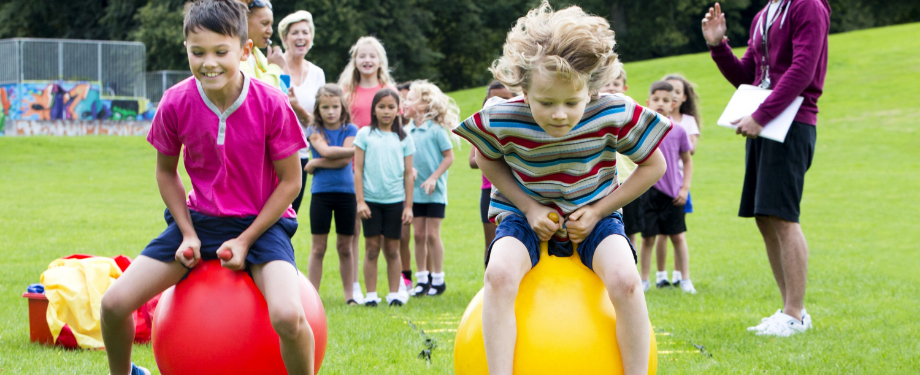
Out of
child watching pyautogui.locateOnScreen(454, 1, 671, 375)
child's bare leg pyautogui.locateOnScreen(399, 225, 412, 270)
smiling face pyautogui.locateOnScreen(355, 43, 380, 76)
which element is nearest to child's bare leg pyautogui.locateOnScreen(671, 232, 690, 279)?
child's bare leg pyautogui.locateOnScreen(399, 225, 412, 270)

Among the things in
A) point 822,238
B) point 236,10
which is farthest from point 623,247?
point 822,238

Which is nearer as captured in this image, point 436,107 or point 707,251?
point 436,107

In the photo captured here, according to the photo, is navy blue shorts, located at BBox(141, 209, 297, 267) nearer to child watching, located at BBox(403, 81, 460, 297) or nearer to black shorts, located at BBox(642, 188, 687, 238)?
child watching, located at BBox(403, 81, 460, 297)

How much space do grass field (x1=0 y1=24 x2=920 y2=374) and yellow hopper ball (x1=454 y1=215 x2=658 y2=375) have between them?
115 cm

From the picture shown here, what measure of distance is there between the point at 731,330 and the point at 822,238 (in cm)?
737

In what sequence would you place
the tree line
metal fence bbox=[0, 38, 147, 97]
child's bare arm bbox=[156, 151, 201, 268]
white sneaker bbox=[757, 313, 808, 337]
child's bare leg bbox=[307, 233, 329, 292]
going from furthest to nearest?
the tree line < metal fence bbox=[0, 38, 147, 97] < child's bare leg bbox=[307, 233, 329, 292] < white sneaker bbox=[757, 313, 808, 337] < child's bare arm bbox=[156, 151, 201, 268]

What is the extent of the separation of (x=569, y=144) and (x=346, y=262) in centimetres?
408

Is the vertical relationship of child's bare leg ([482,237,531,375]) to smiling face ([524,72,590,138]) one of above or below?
below

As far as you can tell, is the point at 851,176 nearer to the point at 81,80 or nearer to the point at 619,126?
the point at 619,126

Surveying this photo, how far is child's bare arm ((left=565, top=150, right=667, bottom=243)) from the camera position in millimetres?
3971

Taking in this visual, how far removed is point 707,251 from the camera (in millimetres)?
11711

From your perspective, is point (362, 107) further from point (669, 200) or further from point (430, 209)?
point (669, 200)

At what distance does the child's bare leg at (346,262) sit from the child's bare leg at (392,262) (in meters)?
0.30

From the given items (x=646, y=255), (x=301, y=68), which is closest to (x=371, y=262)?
(x=301, y=68)
